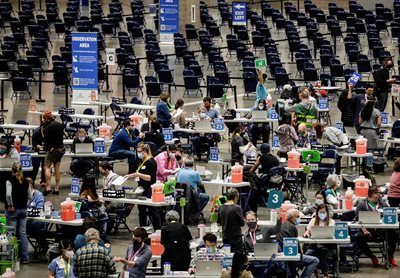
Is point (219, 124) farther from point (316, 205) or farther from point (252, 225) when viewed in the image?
point (252, 225)

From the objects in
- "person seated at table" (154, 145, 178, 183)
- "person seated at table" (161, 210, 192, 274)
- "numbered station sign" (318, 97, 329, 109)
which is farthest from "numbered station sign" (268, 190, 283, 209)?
"numbered station sign" (318, 97, 329, 109)

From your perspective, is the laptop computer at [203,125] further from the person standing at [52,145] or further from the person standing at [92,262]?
the person standing at [92,262]

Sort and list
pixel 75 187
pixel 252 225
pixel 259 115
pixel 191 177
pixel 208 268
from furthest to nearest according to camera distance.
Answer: pixel 259 115 → pixel 191 177 → pixel 75 187 → pixel 252 225 → pixel 208 268

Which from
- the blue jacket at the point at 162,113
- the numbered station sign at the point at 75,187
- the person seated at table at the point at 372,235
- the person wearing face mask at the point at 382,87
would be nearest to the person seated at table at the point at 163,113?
the blue jacket at the point at 162,113

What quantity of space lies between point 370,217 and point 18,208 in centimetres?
573

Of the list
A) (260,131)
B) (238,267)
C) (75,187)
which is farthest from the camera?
(260,131)

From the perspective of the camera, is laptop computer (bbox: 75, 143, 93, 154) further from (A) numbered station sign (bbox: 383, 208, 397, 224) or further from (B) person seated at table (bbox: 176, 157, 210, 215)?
(A) numbered station sign (bbox: 383, 208, 397, 224)

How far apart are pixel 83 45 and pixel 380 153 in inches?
333

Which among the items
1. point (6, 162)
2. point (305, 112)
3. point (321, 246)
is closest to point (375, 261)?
point (321, 246)

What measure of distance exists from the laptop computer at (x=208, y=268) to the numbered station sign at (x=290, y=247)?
4.55 feet

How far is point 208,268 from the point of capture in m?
23.3

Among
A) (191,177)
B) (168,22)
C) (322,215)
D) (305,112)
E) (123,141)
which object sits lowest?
(322,215)

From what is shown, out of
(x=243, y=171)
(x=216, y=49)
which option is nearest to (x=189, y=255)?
(x=243, y=171)

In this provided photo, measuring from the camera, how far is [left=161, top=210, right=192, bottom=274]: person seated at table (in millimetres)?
24078
